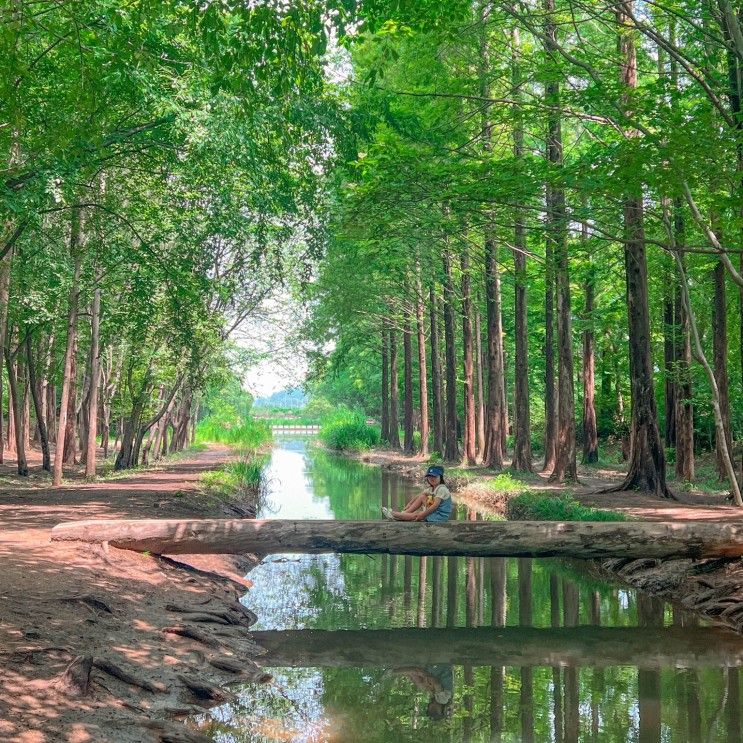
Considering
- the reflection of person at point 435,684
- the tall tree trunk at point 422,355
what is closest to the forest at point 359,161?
the reflection of person at point 435,684

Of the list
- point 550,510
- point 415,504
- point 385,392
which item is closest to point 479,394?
point 385,392

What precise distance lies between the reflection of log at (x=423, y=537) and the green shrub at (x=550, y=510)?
278 centimetres

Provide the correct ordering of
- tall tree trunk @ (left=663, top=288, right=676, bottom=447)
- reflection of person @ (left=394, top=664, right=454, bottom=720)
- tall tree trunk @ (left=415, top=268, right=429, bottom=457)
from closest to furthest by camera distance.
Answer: reflection of person @ (left=394, top=664, right=454, bottom=720), tall tree trunk @ (left=663, top=288, right=676, bottom=447), tall tree trunk @ (left=415, top=268, right=429, bottom=457)

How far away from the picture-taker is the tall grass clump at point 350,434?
5344 cm

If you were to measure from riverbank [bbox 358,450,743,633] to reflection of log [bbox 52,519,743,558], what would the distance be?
24.0 inches

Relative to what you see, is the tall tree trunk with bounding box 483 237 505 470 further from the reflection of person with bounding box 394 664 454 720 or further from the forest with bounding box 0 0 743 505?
the reflection of person with bounding box 394 664 454 720

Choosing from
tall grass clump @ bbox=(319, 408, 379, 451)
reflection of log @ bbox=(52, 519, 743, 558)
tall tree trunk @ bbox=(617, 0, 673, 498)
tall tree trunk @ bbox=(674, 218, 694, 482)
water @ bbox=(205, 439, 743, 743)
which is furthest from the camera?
tall grass clump @ bbox=(319, 408, 379, 451)

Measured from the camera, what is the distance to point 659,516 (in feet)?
50.3

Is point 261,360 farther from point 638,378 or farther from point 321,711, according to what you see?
point 321,711

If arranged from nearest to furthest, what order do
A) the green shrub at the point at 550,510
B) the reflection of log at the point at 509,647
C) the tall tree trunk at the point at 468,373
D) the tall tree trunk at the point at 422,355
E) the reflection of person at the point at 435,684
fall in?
the reflection of person at the point at 435,684
the reflection of log at the point at 509,647
the green shrub at the point at 550,510
the tall tree trunk at the point at 468,373
the tall tree trunk at the point at 422,355

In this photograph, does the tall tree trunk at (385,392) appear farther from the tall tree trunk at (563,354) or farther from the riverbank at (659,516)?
the tall tree trunk at (563,354)

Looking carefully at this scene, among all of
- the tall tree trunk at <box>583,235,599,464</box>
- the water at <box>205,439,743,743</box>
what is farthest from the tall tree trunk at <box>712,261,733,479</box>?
the tall tree trunk at <box>583,235,599,464</box>

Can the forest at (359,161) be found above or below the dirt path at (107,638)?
above

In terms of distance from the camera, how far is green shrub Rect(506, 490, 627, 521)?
14.6m
